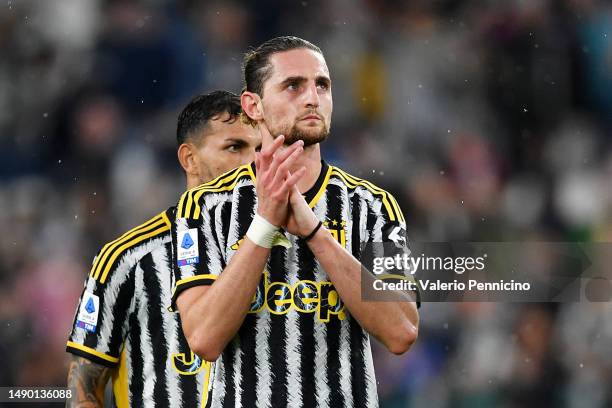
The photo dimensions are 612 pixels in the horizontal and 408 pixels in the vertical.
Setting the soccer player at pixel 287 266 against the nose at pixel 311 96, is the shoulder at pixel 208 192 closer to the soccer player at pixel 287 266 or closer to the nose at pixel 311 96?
the soccer player at pixel 287 266

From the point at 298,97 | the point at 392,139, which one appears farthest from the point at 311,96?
the point at 392,139

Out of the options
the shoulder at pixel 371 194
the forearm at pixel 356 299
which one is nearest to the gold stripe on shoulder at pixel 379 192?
the shoulder at pixel 371 194

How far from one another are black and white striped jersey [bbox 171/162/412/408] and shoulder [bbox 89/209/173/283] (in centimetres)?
59

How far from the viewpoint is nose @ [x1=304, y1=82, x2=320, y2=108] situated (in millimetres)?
2438

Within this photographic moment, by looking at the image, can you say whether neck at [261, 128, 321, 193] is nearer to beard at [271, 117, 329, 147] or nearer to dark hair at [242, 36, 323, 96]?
beard at [271, 117, 329, 147]

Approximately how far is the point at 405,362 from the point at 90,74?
3024 mm

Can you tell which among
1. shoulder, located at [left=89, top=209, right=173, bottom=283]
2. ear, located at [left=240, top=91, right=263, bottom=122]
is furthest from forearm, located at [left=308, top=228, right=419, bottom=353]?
shoulder, located at [left=89, top=209, right=173, bottom=283]

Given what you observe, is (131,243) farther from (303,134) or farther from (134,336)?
(303,134)

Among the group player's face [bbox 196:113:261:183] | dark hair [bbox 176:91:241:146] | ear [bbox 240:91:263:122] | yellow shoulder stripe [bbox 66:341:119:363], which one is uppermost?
dark hair [bbox 176:91:241:146]

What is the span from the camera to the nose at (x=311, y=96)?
244cm

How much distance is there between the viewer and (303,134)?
245cm

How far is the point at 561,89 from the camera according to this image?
22.9 feet

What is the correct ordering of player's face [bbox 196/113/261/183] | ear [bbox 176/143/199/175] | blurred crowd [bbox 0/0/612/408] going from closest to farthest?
player's face [bbox 196/113/261/183]
ear [bbox 176/143/199/175]
blurred crowd [bbox 0/0/612/408]

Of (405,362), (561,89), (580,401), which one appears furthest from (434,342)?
(561,89)
